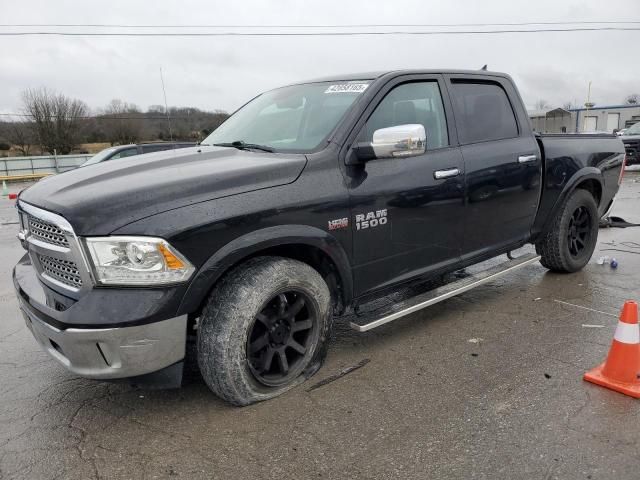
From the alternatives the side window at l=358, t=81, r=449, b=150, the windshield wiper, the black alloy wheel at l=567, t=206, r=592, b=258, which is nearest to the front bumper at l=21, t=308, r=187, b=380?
the windshield wiper

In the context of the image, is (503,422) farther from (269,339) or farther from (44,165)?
(44,165)

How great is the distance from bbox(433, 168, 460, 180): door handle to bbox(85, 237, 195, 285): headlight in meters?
1.95

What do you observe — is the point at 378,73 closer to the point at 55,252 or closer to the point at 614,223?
the point at 55,252

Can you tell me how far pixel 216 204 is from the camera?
8.48ft

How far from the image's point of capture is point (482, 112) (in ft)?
13.8

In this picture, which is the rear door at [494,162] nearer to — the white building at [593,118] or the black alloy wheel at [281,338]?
the black alloy wheel at [281,338]

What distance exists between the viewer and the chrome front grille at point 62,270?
2510 millimetres

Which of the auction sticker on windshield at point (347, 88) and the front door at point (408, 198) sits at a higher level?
the auction sticker on windshield at point (347, 88)

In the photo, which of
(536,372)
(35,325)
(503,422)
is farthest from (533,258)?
(35,325)

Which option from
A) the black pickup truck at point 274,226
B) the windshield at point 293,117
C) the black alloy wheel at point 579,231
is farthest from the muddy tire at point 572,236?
the windshield at point 293,117

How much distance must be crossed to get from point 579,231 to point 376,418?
364 cm

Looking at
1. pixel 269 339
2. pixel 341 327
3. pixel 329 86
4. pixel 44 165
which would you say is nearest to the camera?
pixel 269 339

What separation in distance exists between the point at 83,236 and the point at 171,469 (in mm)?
1165

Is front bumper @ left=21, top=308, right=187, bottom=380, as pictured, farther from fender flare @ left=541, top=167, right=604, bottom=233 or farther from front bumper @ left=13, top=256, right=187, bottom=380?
fender flare @ left=541, top=167, right=604, bottom=233
